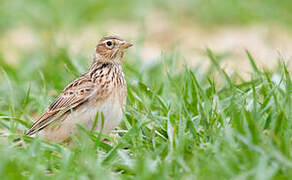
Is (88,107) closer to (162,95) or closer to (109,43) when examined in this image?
(109,43)

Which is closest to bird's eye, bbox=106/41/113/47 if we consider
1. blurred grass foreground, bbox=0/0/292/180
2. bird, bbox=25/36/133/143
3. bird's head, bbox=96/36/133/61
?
bird's head, bbox=96/36/133/61

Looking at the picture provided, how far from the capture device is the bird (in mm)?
5232

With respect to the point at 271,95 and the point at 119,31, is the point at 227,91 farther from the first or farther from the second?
the point at 119,31

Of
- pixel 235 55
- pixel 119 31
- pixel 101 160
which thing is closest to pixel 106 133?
pixel 101 160

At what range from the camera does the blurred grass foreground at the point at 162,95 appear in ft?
14.2

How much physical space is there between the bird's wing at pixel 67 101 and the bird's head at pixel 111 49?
0.41 meters

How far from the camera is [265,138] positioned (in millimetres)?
4395

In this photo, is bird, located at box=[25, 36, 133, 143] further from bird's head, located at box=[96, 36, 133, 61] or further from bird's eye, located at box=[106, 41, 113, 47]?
bird's eye, located at box=[106, 41, 113, 47]

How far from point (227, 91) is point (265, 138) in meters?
1.99

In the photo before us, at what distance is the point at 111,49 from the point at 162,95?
0.69 m

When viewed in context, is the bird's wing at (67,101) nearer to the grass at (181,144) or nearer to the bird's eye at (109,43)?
the grass at (181,144)

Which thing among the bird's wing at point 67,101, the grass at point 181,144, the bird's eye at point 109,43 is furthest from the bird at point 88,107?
the bird's eye at point 109,43

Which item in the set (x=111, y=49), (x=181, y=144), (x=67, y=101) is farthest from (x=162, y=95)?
(x=181, y=144)

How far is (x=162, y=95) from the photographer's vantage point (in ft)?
20.7
